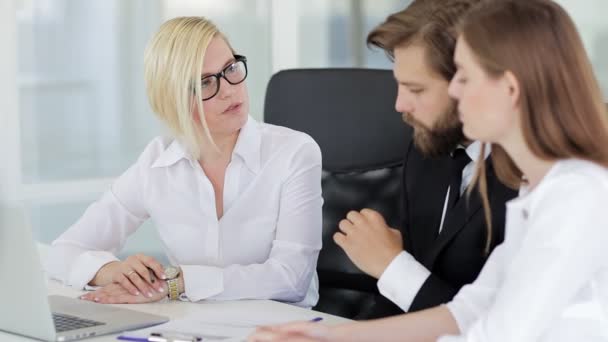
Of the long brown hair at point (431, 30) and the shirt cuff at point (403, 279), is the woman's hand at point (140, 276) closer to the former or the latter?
the shirt cuff at point (403, 279)

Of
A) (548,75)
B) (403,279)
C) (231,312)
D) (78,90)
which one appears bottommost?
(231,312)

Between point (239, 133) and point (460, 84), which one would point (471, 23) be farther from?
point (239, 133)

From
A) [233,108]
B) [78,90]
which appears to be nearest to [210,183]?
[233,108]

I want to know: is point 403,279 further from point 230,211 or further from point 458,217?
point 230,211

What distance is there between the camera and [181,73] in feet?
7.50

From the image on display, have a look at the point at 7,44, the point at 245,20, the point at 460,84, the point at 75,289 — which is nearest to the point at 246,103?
the point at 75,289

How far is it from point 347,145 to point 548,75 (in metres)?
1.23

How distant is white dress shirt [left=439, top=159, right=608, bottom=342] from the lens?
1.24 m

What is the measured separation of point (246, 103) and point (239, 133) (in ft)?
0.26

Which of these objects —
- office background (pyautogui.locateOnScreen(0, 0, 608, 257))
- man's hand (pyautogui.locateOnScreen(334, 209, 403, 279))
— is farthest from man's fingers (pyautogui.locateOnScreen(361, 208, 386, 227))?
office background (pyautogui.locateOnScreen(0, 0, 608, 257))

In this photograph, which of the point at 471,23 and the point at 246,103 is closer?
the point at 471,23

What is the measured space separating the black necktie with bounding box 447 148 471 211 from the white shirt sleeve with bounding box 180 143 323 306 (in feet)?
1.50

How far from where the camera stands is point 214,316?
187 centimetres

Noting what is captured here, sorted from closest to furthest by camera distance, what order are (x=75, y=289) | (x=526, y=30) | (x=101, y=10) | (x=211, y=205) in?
(x=526, y=30), (x=75, y=289), (x=211, y=205), (x=101, y=10)
